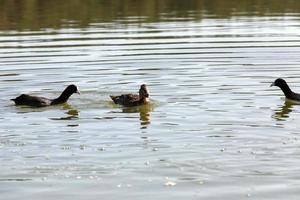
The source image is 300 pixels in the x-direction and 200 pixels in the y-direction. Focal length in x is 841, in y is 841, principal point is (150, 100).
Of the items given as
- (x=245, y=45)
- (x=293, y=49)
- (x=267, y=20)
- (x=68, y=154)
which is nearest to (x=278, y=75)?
(x=293, y=49)

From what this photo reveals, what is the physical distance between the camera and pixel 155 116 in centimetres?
2177

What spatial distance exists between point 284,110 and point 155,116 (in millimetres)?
3583

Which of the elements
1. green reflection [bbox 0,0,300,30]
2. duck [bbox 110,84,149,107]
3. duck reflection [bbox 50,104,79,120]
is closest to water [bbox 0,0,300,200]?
duck reflection [bbox 50,104,79,120]

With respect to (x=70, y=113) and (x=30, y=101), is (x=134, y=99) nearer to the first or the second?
(x=70, y=113)

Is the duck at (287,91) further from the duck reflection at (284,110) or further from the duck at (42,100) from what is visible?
the duck at (42,100)

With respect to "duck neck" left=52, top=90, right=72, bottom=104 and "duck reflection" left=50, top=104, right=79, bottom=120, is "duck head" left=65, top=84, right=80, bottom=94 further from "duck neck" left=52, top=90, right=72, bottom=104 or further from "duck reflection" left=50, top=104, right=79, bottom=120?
"duck reflection" left=50, top=104, right=79, bottom=120

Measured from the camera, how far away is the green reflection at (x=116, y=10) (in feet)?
175

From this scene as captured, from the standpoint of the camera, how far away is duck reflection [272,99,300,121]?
21.2 metres

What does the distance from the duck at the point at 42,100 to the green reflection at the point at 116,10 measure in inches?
968

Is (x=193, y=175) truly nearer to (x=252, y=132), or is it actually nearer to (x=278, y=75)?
(x=252, y=132)

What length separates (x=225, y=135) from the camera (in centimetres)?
1859

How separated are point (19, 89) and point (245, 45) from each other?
541 inches

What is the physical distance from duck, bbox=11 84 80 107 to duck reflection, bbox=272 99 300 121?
6.06m

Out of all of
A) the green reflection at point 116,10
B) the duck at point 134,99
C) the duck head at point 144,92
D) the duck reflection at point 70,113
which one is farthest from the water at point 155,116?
the green reflection at point 116,10
